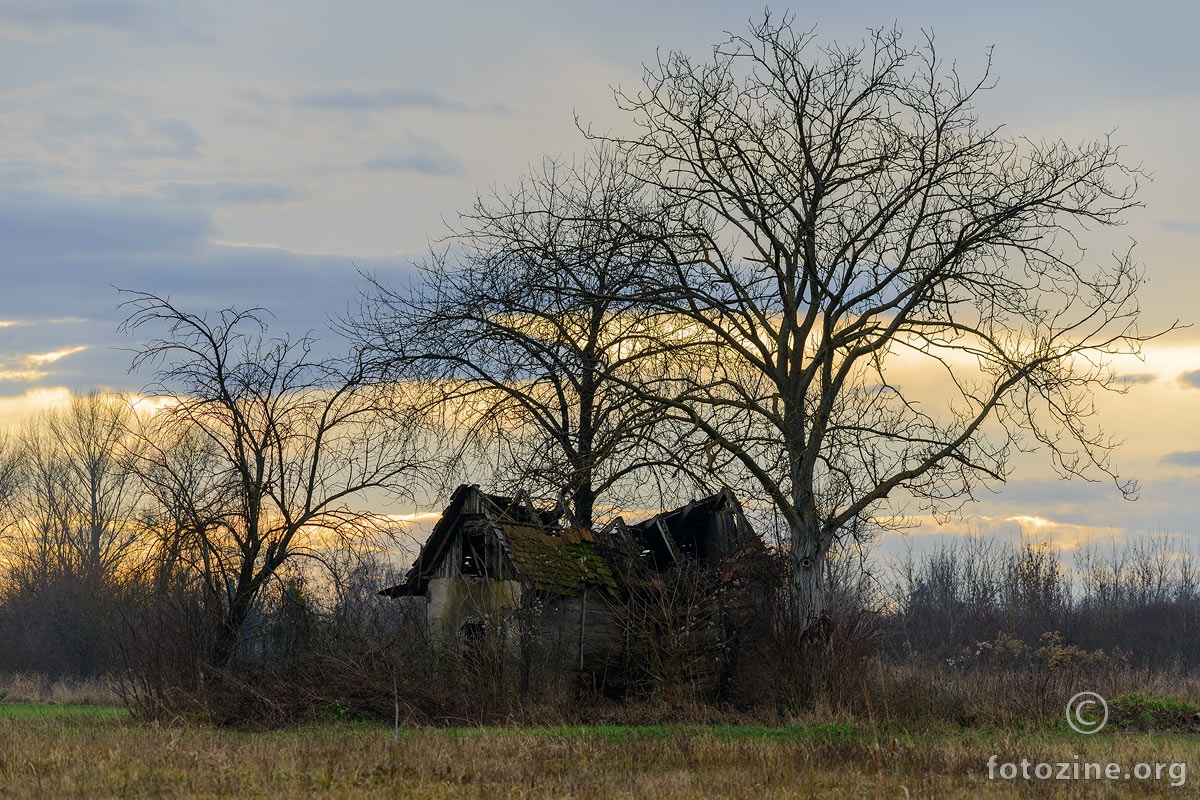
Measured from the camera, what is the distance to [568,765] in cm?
1282

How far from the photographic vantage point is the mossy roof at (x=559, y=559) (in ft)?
73.5

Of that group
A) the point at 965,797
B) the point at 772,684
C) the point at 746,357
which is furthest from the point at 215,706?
the point at 965,797

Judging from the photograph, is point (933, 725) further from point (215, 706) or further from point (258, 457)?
point (258, 457)

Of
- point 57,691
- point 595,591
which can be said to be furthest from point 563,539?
point 57,691

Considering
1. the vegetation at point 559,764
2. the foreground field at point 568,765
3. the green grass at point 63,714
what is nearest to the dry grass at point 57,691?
the green grass at point 63,714

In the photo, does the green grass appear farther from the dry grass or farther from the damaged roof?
the damaged roof

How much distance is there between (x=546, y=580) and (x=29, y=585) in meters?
44.4

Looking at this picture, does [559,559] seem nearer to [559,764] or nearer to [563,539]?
[563,539]
